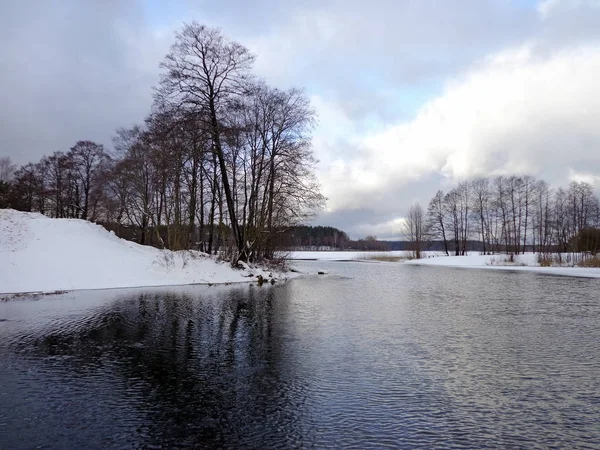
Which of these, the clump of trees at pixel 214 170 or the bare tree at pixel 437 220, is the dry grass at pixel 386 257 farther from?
the clump of trees at pixel 214 170

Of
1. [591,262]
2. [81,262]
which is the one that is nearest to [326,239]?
[591,262]

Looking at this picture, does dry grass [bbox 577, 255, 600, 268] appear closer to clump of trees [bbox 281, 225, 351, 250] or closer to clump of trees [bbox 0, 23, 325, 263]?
clump of trees [bbox 0, 23, 325, 263]

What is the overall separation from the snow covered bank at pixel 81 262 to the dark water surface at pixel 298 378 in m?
7.30

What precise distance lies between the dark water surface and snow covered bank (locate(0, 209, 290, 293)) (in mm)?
7296

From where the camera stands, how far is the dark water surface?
5.28m

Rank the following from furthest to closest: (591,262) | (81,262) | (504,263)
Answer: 1. (504,263)
2. (591,262)
3. (81,262)

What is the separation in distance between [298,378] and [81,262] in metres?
19.9

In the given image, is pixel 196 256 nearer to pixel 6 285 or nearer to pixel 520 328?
pixel 6 285

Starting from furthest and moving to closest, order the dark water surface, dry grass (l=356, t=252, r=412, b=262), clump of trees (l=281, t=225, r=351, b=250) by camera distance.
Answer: clump of trees (l=281, t=225, r=351, b=250), dry grass (l=356, t=252, r=412, b=262), the dark water surface

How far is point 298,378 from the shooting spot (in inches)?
297

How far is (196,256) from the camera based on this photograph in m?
28.5

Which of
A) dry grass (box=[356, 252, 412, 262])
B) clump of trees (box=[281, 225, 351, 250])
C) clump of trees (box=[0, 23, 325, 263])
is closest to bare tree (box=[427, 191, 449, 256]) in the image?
dry grass (box=[356, 252, 412, 262])

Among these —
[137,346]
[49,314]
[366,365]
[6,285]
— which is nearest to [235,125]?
[6,285]

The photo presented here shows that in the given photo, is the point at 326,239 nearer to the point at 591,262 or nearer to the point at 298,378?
the point at 591,262
